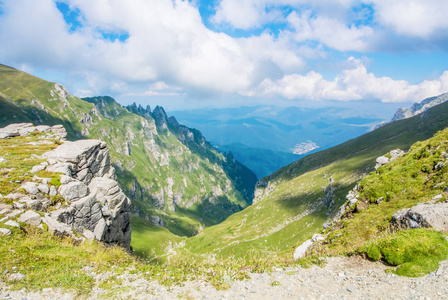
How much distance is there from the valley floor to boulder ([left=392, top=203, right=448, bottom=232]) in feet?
12.8

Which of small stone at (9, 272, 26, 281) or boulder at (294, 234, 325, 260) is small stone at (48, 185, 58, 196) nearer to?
small stone at (9, 272, 26, 281)

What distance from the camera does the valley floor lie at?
10961 mm

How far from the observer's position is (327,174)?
511ft

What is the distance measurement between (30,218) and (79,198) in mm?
8480

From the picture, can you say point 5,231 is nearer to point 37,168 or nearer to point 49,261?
point 49,261

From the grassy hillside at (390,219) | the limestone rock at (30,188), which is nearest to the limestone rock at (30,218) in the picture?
the limestone rock at (30,188)

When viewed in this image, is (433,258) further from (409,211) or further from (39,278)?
(39,278)

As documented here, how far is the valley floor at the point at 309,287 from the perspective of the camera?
11.0 m

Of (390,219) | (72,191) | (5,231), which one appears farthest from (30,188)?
(390,219)

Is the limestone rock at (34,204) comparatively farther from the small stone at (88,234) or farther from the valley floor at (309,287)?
the valley floor at (309,287)

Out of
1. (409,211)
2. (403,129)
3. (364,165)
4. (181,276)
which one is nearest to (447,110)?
(403,129)

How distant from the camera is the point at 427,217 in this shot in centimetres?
1508

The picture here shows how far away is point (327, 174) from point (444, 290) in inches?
6278

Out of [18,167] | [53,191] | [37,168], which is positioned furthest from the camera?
[37,168]
